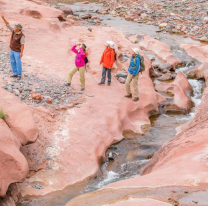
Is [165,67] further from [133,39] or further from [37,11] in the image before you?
[37,11]

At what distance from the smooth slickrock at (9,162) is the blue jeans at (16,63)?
3683 millimetres

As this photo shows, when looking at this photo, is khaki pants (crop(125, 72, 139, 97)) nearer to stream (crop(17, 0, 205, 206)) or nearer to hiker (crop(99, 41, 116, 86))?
hiker (crop(99, 41, 116, 86))

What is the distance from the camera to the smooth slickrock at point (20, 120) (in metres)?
6.23

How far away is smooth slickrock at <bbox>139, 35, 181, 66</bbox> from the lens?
15.5m

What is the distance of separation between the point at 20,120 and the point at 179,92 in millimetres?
7168

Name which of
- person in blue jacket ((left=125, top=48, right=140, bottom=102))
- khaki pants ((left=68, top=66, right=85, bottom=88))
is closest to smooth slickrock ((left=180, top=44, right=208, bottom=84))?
person in blue jacket ((left=125, top=48, right=140, bottom=102))

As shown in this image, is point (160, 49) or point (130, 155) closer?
point (130, 155)

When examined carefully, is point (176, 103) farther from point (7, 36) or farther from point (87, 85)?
point (7, 36)

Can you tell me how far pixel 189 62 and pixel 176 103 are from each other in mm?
5212

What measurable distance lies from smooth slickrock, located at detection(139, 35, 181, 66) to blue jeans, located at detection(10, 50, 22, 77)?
8.22 meters

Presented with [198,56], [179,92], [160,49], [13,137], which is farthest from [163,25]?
[13,137]

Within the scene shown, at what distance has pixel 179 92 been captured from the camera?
11969 mm

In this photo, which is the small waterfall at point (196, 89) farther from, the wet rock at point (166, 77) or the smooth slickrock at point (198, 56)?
the wet rock at point (166, 77)

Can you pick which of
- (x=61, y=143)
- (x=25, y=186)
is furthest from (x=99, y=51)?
(x=25, y=186)
